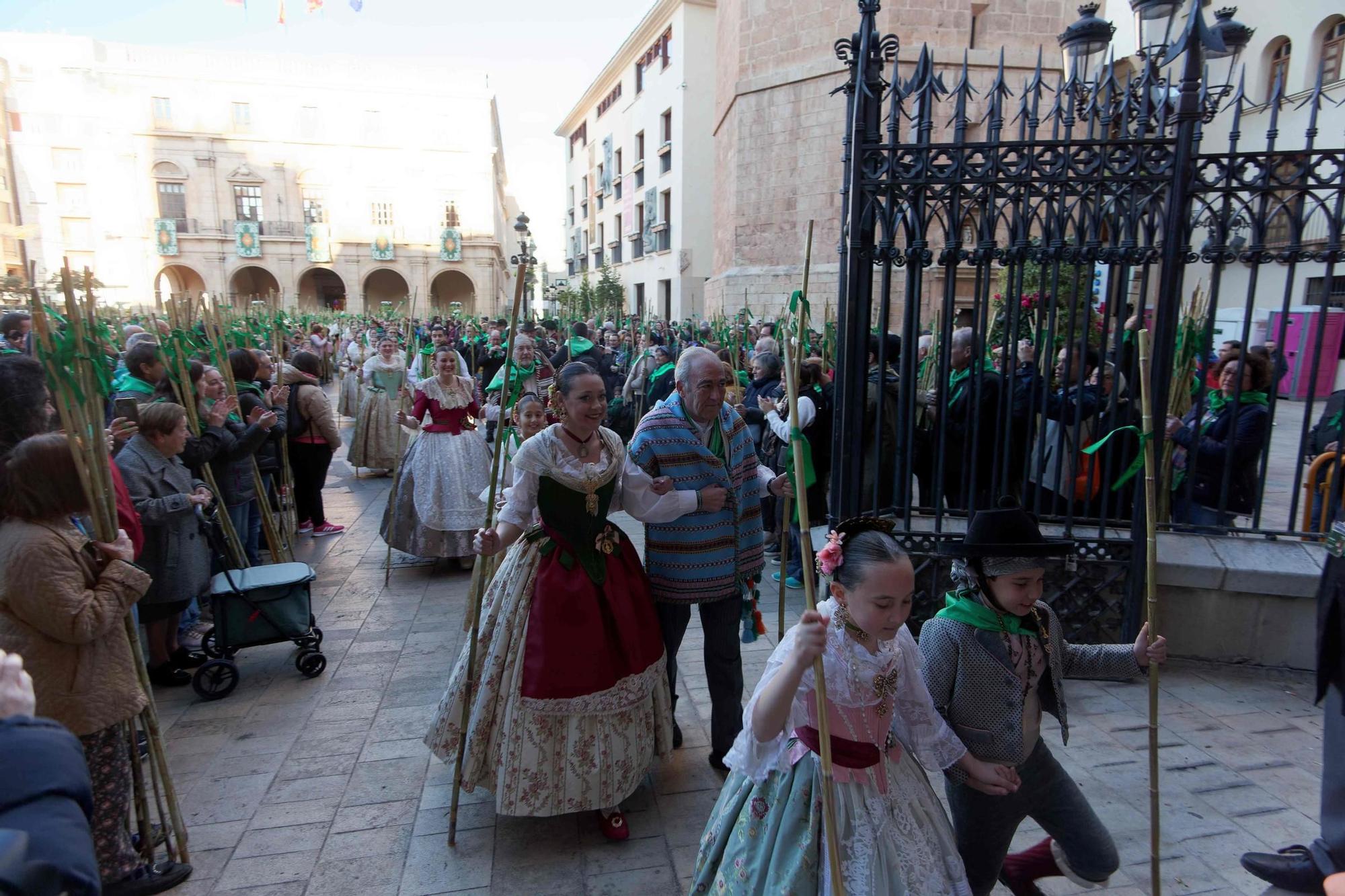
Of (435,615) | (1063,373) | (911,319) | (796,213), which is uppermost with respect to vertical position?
(796,213)

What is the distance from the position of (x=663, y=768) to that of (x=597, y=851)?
59 centimetres

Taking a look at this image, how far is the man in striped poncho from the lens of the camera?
320cm

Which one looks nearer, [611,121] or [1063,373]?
[1063,373]

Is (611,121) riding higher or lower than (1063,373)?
higher

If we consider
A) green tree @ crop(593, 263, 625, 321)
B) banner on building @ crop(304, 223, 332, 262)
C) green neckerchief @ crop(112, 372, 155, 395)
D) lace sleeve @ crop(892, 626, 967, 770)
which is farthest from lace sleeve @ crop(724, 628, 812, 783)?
banner on building @ crop(304, 223, 332, 262)

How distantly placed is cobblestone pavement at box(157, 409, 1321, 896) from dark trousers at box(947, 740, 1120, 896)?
586 mm

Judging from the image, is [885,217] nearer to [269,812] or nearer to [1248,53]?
[269,812]

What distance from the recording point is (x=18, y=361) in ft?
10.6

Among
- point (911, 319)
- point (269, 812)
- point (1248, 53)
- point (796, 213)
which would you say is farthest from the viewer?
point (796, 213)

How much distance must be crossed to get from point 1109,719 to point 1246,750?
55 cm

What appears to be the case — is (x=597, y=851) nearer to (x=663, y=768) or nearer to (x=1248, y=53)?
(x=663, y=768)

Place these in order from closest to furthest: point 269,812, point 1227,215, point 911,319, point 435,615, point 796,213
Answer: point 269,812 → point 1227,215 → point 911,319 → point 435,615 → point 796,213

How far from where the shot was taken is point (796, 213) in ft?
60.1

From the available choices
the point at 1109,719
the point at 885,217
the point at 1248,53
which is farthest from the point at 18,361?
the point at 1248,53
